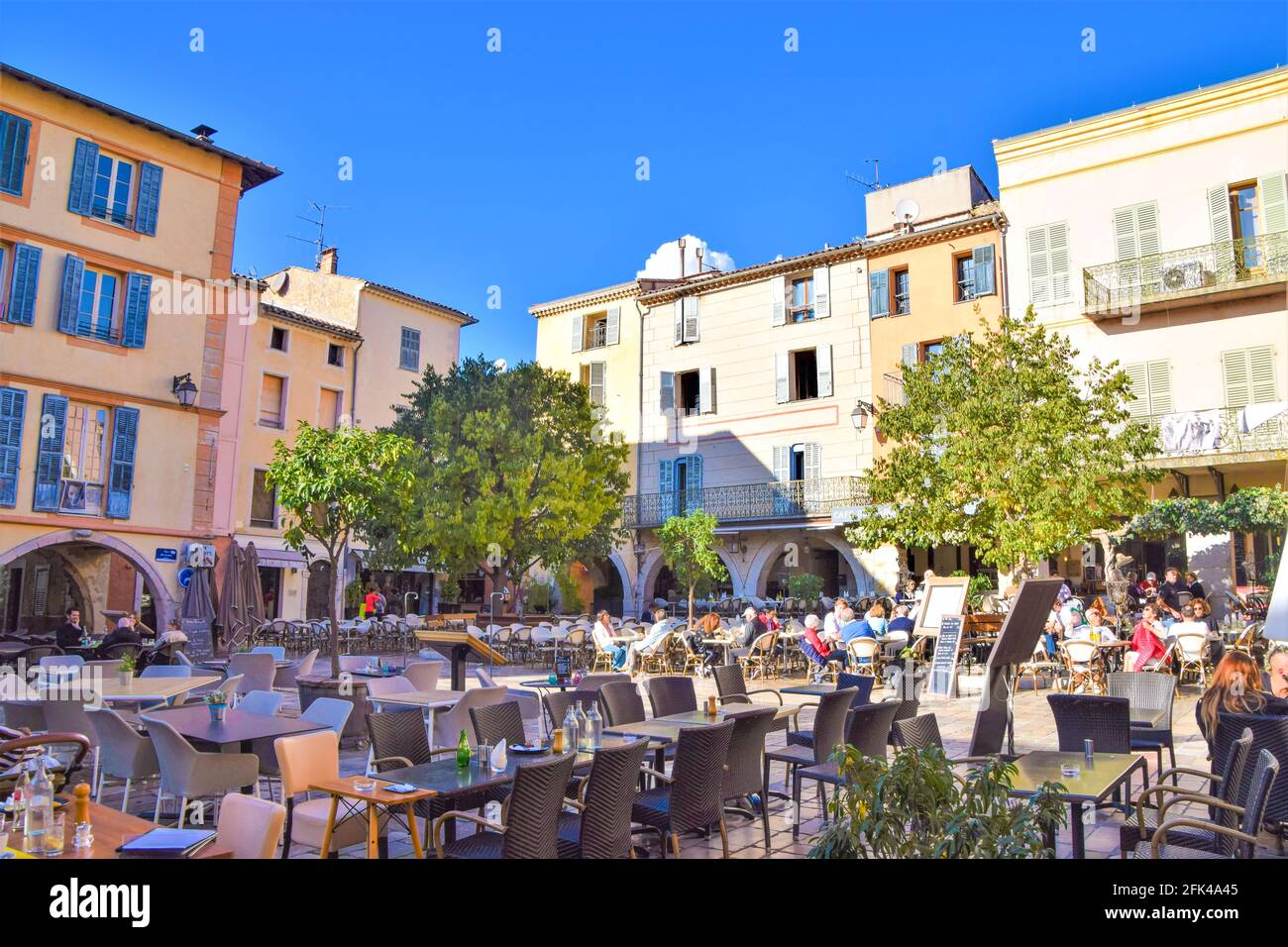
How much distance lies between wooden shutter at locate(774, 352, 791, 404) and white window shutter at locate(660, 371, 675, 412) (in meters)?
3.23

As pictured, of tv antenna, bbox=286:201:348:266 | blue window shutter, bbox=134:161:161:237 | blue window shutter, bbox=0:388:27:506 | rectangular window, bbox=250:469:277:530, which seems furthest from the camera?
tv antenna, bbox=286:201:348:266

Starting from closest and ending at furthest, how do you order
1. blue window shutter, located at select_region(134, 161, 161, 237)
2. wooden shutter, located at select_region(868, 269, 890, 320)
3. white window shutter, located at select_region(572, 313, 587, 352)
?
blue window shutter, located at select_region(134, 161, 161, 237) < wooden shutter, located at select_region(868, 269, 890, 320) < white window shutter, located at select_region(572, 313, 587, 352)

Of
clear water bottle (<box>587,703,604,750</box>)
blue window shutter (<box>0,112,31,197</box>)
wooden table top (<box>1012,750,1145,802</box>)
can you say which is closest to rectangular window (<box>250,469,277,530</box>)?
blue window shutter (<box>0,112,31,197</box>)

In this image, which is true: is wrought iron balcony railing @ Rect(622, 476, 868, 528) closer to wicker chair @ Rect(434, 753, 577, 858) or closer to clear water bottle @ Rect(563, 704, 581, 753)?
clear water bottle @ Rect(563, 704, 581, 753)

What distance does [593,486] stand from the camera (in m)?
19.2

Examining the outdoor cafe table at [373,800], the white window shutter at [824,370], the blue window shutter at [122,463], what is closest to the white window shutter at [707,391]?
the white window shutter at [824,370]

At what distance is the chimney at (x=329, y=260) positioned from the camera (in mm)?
28922

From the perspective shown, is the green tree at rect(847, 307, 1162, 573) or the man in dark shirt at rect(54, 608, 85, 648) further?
the green tree at rect(847, 307, 1162, 573)

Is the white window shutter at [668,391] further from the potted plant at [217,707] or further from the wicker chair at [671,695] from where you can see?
the potted plant at [217,707]

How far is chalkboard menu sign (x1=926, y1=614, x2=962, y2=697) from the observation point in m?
11.3

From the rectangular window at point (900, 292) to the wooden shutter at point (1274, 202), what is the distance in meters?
7.43

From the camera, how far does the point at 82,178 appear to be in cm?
1647
